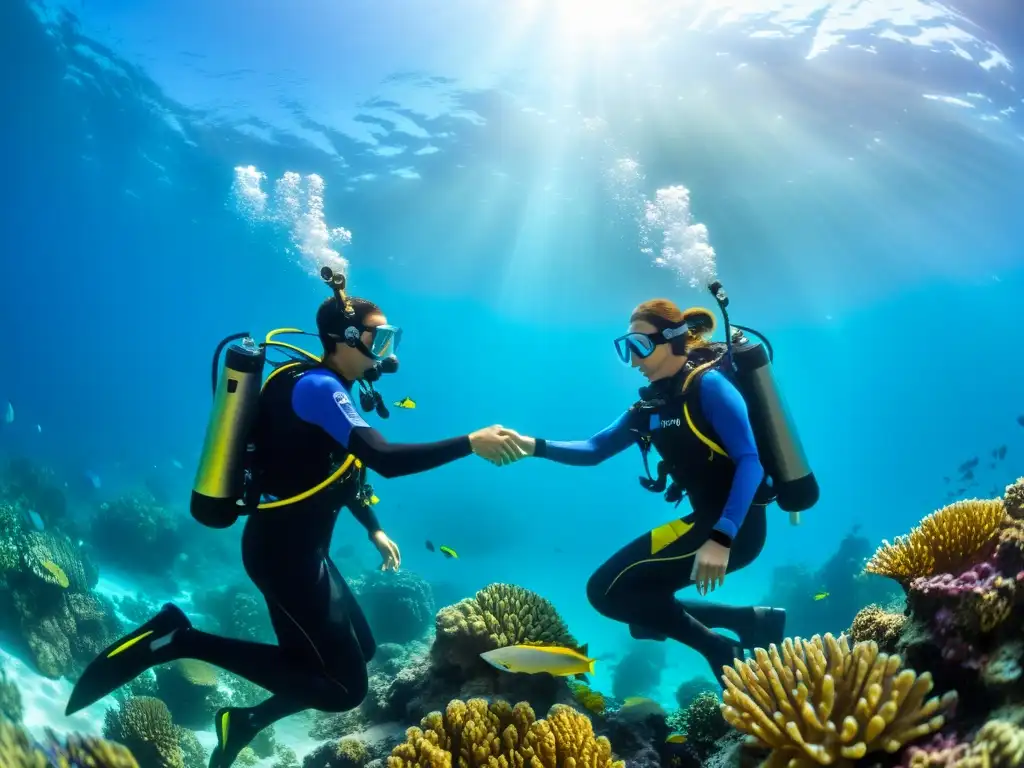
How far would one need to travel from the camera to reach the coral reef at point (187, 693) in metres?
8.60

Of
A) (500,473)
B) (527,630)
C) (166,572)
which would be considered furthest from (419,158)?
(500,473)

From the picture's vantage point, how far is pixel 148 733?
6.14m

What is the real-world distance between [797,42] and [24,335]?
472 feet

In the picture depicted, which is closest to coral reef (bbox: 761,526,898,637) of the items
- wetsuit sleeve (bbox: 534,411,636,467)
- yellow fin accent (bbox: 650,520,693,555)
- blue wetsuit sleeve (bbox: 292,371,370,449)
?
wetsuit sleeve (bbox: 534,411,636,467)

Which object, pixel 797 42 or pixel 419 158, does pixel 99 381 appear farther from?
pixel 797 42

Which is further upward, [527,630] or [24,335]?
[24,335]

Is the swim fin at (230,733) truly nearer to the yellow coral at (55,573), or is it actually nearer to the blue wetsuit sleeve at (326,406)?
the blue wetsuit sleeve at (326,406)

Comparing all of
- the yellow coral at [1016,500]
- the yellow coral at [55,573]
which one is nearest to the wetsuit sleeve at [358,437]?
the yellow coral at [1016,500]

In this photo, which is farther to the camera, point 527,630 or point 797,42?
point 797,42

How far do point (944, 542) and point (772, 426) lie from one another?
135cm

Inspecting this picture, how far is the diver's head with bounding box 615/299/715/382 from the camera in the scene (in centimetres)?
471

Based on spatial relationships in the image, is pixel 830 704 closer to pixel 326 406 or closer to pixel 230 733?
pixel 326 406

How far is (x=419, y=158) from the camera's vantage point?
27.1 meters

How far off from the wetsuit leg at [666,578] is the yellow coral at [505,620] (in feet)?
2.03
